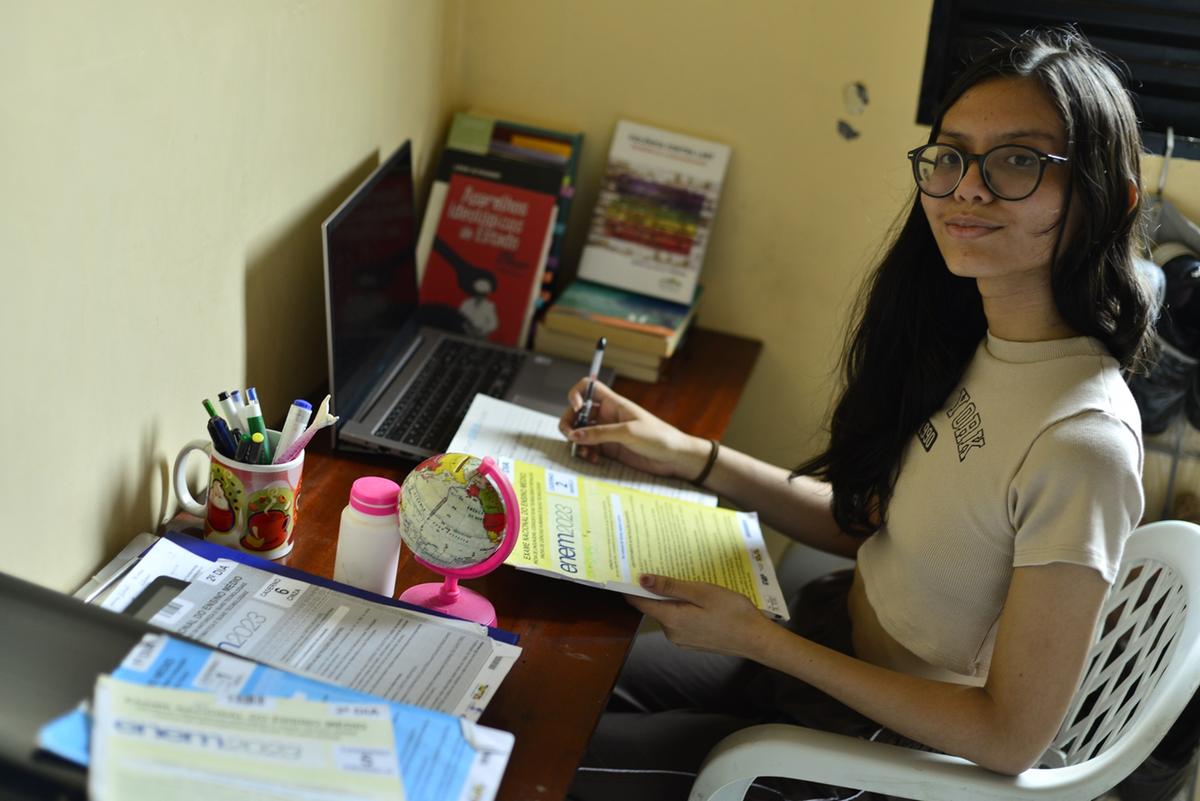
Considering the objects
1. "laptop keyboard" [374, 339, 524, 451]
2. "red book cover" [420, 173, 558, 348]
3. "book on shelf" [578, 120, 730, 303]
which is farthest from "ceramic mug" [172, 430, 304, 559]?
"book on shelf" [578, 120, 730, 303]

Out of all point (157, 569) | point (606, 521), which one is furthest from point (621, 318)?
point (157, 569)

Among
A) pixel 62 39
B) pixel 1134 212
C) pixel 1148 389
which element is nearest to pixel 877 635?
pixel 1134 212

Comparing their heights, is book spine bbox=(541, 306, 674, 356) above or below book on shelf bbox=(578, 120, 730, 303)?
below

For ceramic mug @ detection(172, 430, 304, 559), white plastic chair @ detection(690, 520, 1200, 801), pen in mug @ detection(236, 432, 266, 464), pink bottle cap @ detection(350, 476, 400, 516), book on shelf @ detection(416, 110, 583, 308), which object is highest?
book on shelf @ detection(416, 110, 583, 308)

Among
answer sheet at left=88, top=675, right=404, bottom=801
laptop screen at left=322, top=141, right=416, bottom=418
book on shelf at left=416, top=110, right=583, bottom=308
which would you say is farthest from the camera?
book on shelf at left=416, top=110, right=583, bottom=308

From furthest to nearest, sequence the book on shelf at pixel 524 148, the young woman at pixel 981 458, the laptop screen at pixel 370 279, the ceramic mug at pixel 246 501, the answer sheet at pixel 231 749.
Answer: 1. the book on shelf at pixel 524 148
2. the laptop screen at pixel 370 279
3. the ceramic mug at pixel 246 501
4. the young woman at pixel 981 458
5. the answer sheet at pixel 231 749

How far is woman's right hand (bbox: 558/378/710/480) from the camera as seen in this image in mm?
1567

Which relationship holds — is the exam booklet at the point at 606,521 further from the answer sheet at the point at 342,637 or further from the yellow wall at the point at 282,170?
the yellow wall at the point at 282,170

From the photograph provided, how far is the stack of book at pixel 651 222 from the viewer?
2014mm

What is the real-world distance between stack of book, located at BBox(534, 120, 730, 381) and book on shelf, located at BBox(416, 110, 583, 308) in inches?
2.6

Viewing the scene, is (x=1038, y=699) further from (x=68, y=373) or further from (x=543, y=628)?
(x=68, y=373)

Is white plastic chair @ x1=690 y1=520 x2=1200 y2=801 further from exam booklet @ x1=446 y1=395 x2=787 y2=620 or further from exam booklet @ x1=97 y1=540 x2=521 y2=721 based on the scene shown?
exam booklet @ x1=97 y1=540 x2=521 y2=721

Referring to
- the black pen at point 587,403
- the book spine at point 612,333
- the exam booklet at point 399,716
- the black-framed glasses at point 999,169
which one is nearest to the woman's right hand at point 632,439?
the black pen at point 587,403

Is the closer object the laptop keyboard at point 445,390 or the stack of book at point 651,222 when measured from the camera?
the laptop keyboard at point 445,390
